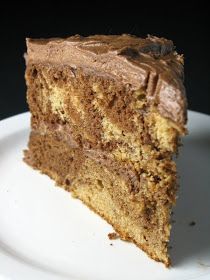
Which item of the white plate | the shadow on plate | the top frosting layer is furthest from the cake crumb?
the top frosting layer

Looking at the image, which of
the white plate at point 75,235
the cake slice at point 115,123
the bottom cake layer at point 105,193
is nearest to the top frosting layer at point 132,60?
the cake slice at point 115,123

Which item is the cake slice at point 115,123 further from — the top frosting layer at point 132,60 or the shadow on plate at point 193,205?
the shadow on plate at point 193,205

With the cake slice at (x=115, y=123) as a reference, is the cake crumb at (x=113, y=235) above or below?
below

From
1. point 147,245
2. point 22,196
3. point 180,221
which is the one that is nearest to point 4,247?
point 22,196

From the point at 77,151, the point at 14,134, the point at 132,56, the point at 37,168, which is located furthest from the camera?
the point at 14,134

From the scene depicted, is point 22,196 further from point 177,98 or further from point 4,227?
point 177,98

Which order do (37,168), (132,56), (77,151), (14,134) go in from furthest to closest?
(14,134) < (37,168) < (77,151) < (132,56)

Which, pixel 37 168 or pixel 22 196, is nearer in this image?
pixel 22 196

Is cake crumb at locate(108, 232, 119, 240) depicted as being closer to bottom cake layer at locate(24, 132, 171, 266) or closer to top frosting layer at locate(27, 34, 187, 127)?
bottom cake layer at locate(24, 132, 171, 266)
